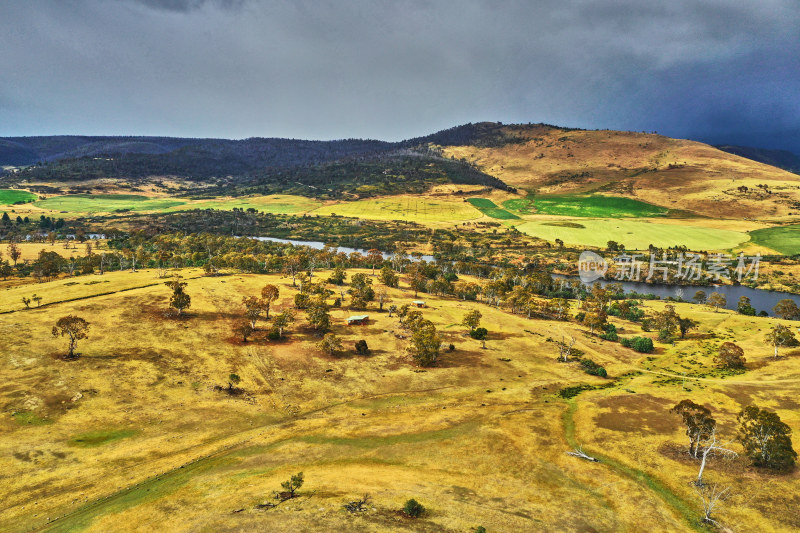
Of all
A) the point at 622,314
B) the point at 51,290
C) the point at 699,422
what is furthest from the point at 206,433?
the point at 622,314

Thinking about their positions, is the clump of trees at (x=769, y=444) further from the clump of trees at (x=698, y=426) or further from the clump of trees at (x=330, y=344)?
the clump of trees at (x=330, y=344)

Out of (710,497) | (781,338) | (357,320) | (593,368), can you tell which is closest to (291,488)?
(710,497)

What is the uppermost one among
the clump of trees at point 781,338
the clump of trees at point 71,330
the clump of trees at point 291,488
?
the clump of trees at point 781,338

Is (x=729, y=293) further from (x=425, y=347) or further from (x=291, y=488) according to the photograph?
(x=291, y=488)

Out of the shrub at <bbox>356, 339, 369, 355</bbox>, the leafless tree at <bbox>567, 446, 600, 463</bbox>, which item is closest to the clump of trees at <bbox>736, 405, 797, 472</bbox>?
the leafless tree at <bbox>567, 446, 600, 463</bbox>

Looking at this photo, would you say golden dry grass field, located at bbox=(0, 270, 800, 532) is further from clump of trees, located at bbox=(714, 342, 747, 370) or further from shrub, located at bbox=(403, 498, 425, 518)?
clump of trees, located at bbox=(714, 342, 747, 370)

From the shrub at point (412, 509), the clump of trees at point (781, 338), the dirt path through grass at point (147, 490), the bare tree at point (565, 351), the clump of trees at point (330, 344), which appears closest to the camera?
the dirt path through grass at point (147, 490)

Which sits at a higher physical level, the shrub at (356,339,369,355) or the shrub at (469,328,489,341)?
the shrub at (469,328,489,341)

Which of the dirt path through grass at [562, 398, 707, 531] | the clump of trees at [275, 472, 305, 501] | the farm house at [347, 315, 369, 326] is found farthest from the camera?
the farm house at [347, 315, 369, 326]

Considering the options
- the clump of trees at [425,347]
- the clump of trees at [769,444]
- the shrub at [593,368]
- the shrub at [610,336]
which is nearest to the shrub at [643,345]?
the shrub at [610,336]
